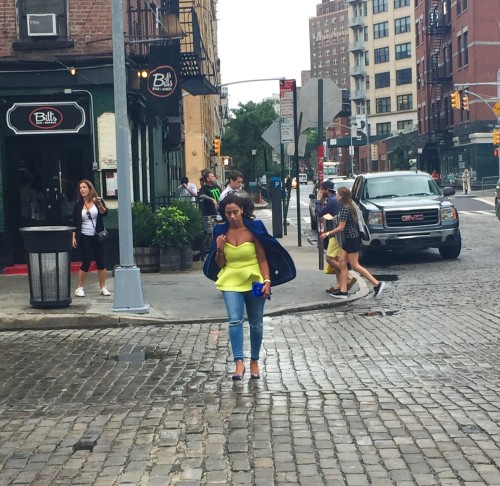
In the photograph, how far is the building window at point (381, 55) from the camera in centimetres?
11956

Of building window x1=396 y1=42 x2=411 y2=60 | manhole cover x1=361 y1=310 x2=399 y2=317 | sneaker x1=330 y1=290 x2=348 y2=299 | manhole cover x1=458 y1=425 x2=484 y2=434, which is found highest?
building window x1=396 y1=42 x2=411 y2=60

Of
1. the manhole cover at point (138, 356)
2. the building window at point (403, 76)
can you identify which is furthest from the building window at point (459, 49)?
the manhole cover at point (138, 356)

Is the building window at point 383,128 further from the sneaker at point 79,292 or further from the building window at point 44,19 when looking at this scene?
the sneaker at point 79,292

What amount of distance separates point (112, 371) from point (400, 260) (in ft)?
41.3

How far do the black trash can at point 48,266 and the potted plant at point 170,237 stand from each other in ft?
14.7

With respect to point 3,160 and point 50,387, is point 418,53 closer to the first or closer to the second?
point 3,160

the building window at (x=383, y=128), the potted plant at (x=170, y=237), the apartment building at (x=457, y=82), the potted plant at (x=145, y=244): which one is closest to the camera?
the potted plant at (x=170, y=237)

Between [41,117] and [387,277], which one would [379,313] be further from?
[41,117]

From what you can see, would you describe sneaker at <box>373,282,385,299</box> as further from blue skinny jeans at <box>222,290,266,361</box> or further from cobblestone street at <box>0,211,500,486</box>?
blue skinny jeans at <box>222,290,266,361</box>

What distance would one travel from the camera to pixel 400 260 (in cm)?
2100

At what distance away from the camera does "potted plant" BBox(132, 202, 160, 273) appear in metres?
17.8

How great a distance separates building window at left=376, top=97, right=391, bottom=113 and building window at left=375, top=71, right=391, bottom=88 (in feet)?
5.46

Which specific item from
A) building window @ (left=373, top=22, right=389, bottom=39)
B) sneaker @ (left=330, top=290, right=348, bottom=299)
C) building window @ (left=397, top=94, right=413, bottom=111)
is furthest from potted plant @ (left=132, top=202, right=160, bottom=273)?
building window @ (left=373, top=22, right=389, bottom=39)

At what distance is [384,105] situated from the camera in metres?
120
